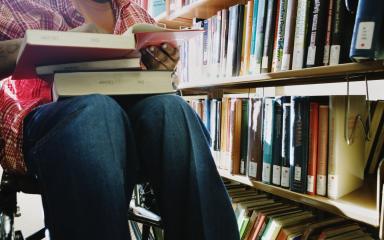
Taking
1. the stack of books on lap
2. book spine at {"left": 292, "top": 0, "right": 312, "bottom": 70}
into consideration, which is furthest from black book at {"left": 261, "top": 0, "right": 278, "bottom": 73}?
the stack of books on lap

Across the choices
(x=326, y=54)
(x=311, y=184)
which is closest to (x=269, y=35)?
(x=326, y=54)

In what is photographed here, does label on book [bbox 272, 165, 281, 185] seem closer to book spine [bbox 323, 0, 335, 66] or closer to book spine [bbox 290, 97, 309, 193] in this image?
book spine [bbox 290, 97, 309, 193]

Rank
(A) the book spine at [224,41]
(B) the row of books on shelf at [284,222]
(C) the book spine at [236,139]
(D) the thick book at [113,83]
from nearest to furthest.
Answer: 1. (D) the thick book at [113,83]
2. (B) the row of books on shelf at [284,222]
3. (C) the book spine at [236,139]
4. (A) the book spine at [224,41]

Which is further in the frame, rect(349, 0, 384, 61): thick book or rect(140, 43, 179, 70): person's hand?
rect(140, 43, 179, 70): person's hand

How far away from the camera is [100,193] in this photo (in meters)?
0.53

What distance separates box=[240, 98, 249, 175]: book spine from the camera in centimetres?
107

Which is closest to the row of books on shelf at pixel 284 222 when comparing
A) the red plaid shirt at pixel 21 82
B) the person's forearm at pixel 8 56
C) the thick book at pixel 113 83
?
the thick book at pixel 113 83

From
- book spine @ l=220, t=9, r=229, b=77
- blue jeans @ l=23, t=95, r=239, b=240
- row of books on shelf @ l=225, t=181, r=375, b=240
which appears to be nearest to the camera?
blue jeans @ l=23, t=95, r=239, b=240

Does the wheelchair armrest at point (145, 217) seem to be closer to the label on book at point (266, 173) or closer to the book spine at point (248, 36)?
the label on book at point (266, 173)

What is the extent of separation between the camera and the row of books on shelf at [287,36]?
65cm

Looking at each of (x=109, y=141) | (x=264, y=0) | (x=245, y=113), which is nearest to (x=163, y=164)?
(x=109, y=141)

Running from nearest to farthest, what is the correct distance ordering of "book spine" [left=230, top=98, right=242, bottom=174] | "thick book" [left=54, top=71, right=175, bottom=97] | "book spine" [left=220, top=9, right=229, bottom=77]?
"thick book" [left=54, top=71, right=175, bottom=97] → "book spine" [left=230, top=98, right=242, bottom=174] → "book spine" [left=220, top=9, right=229, bottom=77]

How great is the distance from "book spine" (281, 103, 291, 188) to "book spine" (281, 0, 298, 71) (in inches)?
4.4

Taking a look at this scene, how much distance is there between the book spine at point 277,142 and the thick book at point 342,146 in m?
0.14
